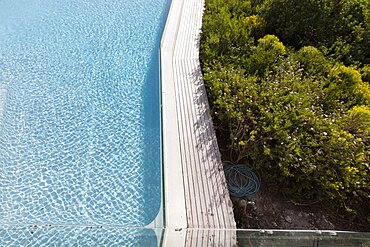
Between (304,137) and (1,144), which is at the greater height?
(304,137)

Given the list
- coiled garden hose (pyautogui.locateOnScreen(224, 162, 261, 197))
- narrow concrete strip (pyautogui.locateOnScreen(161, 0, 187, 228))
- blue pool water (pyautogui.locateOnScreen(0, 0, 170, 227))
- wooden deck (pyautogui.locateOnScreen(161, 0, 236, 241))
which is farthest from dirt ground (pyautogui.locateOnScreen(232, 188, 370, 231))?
blue pool water (pyautogui.locateOnScreen(0, 0, 170, 227))

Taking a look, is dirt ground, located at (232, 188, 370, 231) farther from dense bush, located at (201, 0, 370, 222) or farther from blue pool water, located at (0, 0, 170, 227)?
blue pool water, located at (0, 0, 170, 227)

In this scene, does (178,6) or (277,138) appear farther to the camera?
(178,6)

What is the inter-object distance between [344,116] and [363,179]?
1.18 meters

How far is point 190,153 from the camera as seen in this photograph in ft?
16.8

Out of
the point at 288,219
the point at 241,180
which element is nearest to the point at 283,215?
the point at 288,219

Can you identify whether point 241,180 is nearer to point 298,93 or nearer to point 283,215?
point 283,215

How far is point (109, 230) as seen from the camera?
13.0 ft

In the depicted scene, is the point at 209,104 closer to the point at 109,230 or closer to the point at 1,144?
the point at 109,230

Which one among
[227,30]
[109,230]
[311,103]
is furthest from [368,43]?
[109,230]

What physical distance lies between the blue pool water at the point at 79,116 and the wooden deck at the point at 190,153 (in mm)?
427

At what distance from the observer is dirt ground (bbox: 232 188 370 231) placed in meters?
4.45

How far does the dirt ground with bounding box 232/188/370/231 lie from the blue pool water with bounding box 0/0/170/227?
1.36 meters

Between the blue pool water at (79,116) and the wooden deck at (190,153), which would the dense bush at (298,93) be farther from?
the blue pool water at (79,116)
